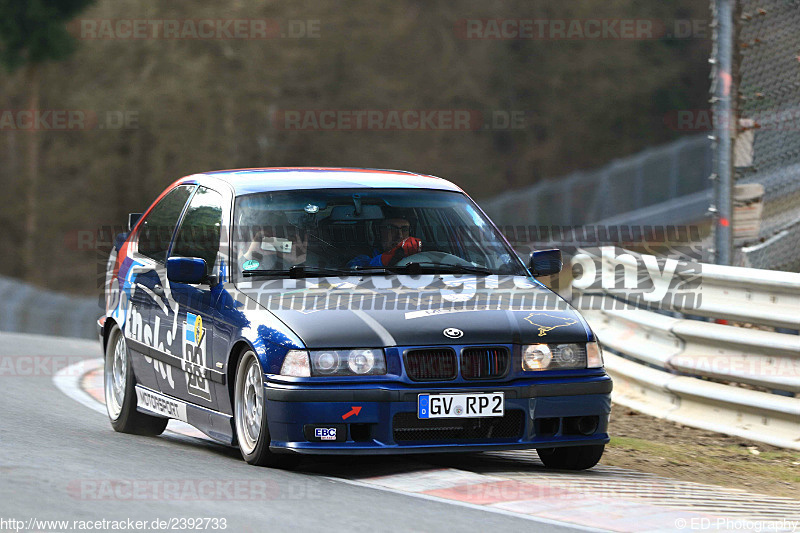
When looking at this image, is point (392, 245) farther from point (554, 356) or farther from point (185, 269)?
point (554, 356)

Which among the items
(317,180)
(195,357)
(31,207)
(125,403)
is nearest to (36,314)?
(125,403)

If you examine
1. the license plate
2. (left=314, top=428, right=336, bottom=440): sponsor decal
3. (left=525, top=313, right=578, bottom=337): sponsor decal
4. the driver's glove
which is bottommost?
(left=314, top=428, right=336, bottom=440): sponsor decal

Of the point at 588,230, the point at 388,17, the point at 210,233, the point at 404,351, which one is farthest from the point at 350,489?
the point at 388,17

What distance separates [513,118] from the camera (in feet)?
179

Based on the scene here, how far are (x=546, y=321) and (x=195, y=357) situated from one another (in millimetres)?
2084

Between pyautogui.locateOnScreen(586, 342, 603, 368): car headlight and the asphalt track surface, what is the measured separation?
961mm

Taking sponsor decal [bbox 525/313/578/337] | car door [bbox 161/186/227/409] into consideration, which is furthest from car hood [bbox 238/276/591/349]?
car door [bbox 161/186/227/409]

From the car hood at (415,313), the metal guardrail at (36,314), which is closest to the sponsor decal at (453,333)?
the car hood at (415,313)

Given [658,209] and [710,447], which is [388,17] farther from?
[710,447]

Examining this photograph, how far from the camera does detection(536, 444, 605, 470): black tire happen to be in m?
7.52

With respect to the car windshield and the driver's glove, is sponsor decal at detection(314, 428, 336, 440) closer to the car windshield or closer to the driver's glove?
the car windshield

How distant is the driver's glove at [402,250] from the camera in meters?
8.17

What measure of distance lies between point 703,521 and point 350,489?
1.67 m

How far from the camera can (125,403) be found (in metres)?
9.44
